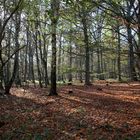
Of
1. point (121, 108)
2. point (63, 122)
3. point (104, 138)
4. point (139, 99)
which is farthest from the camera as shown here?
point (139, 99)

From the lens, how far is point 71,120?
13.1 meters

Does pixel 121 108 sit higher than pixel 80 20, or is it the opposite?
pixel 80 20

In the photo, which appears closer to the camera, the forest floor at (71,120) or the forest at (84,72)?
the forest at (84,72)

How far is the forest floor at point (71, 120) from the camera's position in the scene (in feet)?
36.3

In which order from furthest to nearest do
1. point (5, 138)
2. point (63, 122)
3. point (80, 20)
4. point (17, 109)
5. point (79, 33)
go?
point (17, 109) → point (63, 122) → point (5, 138) → point (79, 33) → point (80, 20)

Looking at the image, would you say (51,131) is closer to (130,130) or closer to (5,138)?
(5,138)

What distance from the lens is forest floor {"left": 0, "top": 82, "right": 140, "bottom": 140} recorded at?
11078mm

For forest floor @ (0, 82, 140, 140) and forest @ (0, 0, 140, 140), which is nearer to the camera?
forest @ (0, 0, 140, 140)

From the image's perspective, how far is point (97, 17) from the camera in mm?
8539

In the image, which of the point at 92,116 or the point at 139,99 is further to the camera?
the point at 139,99

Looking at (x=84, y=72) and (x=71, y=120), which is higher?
(x=84, y=72)

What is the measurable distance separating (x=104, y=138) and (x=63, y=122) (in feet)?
9.16

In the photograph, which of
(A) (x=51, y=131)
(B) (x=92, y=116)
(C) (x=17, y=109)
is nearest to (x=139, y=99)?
(B) (x=92, y=116)

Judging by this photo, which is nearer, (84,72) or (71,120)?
→ (84,72)
